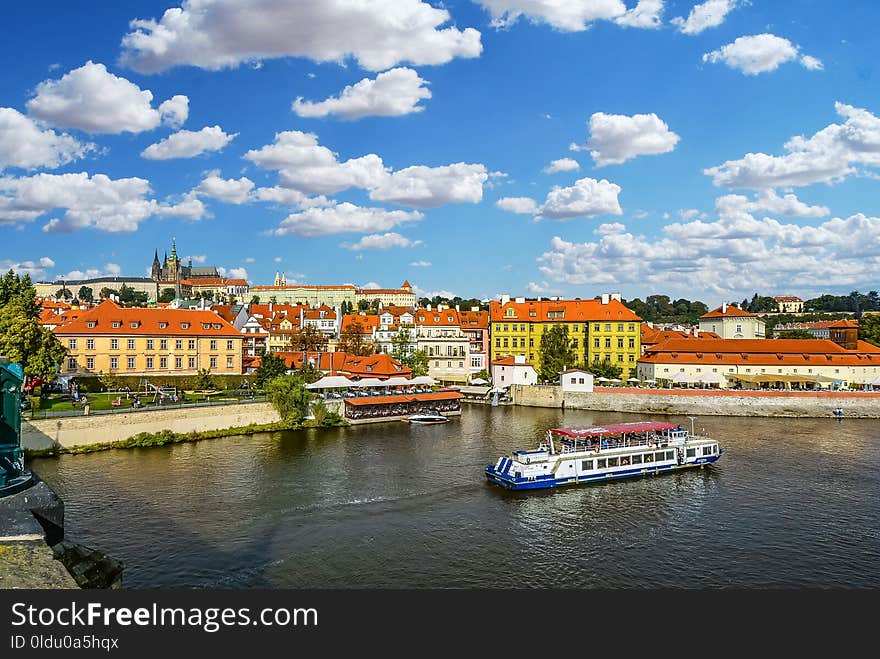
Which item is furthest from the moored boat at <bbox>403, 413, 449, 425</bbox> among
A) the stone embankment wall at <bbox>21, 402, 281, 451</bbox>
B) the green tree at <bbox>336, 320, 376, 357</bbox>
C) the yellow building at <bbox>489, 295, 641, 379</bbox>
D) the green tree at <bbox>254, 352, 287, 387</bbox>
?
the yellow building at <bbox>489, 295, 641, 379</bbox>

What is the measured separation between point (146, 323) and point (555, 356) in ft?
117

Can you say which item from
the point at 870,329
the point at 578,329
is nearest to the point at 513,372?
the point at 578,329

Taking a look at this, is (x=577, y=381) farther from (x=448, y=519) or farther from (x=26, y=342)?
(x=26, y=342)

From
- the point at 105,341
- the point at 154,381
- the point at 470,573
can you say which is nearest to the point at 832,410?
the point at 470,573

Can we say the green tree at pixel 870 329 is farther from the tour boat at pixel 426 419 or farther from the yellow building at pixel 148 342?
the yellow building at pixel 148 342

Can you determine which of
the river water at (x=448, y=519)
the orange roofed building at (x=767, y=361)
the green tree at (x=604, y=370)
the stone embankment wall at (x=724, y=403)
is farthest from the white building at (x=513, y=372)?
the river water at (x=448, y=519)

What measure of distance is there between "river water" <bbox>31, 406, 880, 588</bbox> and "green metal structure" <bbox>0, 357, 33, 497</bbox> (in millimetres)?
6627

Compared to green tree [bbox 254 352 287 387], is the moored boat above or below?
below

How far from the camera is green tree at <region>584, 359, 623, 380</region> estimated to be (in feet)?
209

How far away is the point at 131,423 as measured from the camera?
121ft

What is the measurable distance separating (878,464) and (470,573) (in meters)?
25.6

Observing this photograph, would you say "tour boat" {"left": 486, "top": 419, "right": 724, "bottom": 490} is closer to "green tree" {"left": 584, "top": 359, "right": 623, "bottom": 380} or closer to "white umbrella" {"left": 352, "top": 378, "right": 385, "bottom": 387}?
"white umbrella" {"left": 352, "top": 378, "right": 385, "bottom": 387}

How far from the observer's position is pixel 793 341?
203 ft

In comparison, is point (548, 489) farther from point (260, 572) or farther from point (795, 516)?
point (260, 572)
